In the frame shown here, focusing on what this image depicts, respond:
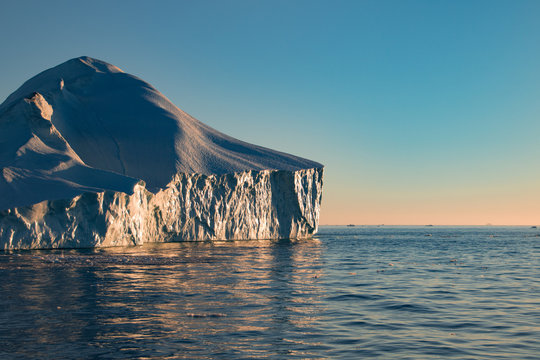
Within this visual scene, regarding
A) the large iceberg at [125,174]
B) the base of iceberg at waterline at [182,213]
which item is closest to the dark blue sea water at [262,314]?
the base of iceberg at waterline at [182,213]

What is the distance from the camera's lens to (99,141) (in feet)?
208

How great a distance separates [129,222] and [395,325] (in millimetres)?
38298

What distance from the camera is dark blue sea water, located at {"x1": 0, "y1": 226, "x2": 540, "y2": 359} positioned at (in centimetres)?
991

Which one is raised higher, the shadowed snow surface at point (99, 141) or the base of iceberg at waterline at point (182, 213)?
the shadowed snow surface at point (99, 141)

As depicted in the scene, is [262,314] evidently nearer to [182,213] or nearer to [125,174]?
[182,213]

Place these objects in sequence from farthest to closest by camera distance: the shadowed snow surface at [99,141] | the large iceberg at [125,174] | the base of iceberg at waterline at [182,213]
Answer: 1. the shadowed snow surface at [99,141]
2. the large iceberg at [125,174]
3. the base of iceberg at waterline at [182,213]

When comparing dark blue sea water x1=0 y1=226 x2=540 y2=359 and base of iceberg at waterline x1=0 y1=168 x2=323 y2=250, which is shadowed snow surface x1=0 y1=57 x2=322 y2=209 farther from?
dark blue sea water x1=0 y1=226 x2=540 y2=359

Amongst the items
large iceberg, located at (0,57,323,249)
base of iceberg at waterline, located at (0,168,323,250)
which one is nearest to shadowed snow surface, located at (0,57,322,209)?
large iceberg, located at (0,57,323,249)

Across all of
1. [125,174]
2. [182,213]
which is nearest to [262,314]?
[182,213]

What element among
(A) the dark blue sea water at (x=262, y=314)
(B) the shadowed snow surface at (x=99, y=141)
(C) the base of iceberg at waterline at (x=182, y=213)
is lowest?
(A) the dark blue sea water at (x=262, y=314)

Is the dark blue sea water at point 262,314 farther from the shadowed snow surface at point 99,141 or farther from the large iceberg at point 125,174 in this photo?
the shadowed snow surface at point 99,141

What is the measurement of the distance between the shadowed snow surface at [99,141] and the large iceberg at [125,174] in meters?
0.14

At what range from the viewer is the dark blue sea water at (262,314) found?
991 centimetres

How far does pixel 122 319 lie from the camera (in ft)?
41.7
